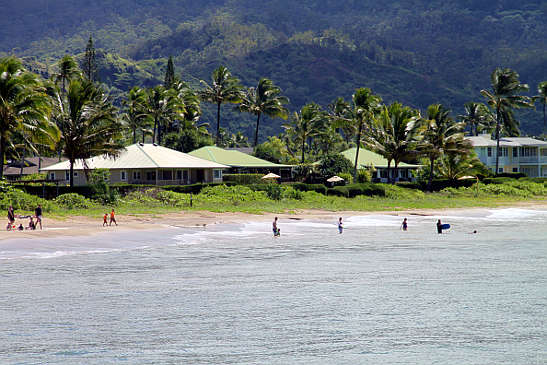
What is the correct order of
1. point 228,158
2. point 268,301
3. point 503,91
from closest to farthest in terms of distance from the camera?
point 268,301 < point 228,158 < point 503,91

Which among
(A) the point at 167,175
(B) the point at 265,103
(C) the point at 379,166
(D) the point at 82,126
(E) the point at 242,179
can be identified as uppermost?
(B) the point at 265,103

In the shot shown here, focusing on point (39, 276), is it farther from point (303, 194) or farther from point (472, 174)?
point (472, 174)

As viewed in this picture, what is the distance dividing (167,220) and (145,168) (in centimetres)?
1658

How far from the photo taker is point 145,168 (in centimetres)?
5647

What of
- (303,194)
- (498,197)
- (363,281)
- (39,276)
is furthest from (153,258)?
(498,197)

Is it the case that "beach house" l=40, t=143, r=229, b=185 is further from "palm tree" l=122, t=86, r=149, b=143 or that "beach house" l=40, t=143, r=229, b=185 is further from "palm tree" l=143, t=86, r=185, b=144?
"palm tree" l=122, t=86, r=149, b=143

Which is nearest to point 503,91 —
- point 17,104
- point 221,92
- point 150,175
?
point 221,92

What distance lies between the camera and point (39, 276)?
77.2 feet

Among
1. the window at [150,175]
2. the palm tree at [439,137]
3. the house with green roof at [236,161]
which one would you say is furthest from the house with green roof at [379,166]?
the window at [150,175]

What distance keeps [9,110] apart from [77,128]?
6904 mm

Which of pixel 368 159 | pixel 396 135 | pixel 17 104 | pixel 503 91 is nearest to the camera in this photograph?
pixel 17 104

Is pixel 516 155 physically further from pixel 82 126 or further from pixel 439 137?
pixel 82 126

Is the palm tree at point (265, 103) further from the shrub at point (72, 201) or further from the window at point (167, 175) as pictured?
the shrub at point (72, 201)

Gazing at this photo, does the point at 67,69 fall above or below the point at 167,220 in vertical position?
above
